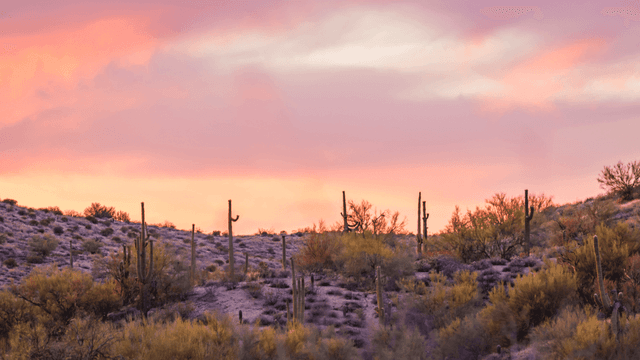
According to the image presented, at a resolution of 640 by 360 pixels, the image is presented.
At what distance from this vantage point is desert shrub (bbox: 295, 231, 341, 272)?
29.7 metres

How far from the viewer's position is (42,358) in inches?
552

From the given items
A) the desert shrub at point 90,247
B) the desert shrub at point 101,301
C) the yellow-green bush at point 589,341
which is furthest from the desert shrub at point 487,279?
the desert shrub at point 90,247

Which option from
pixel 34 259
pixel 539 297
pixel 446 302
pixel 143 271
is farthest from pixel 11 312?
pixel 539 297

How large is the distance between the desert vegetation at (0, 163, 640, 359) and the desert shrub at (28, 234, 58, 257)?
0.12 metres

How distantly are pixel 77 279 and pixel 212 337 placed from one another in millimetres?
11093

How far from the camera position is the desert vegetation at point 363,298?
50.5ft

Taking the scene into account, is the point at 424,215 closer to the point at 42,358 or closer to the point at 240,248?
the point at 240,248

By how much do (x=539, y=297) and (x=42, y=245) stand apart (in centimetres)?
3549

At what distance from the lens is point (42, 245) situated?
40.3 meters

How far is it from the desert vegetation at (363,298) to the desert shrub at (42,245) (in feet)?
0.41

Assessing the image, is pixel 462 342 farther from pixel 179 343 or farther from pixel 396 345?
pixel 179 343

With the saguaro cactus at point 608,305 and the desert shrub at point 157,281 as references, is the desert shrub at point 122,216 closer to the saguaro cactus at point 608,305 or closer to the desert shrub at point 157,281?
the desert shrub at point 157,281

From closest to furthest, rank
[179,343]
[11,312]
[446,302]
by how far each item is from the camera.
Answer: [179,343] → [446,302] → [11,312]

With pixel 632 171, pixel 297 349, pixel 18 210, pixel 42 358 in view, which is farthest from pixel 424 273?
pixel 18 210
